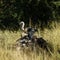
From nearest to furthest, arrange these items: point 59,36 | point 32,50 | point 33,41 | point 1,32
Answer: point 32,50
point 33,41
point 59,36
point 1,32

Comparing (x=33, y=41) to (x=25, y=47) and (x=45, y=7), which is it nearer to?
(x=25, y=47)

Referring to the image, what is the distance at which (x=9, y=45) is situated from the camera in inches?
273

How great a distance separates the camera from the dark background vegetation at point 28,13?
9.93 meters

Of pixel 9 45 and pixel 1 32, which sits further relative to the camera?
pixel 1 32

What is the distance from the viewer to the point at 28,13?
10.1m

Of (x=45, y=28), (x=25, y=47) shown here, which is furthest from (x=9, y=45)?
(x=45, y=28)

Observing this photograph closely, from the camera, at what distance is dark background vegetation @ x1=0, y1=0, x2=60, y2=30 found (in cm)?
993

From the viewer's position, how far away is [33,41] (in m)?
6.89

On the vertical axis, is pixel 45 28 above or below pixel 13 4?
below

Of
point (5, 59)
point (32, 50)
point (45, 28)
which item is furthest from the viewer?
point (45, 28)

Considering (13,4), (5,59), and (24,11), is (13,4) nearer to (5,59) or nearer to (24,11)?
(24,11)

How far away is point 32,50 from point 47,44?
1.45ft

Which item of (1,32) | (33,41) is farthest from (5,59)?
(1,32)

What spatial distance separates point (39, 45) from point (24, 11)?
3540mm
